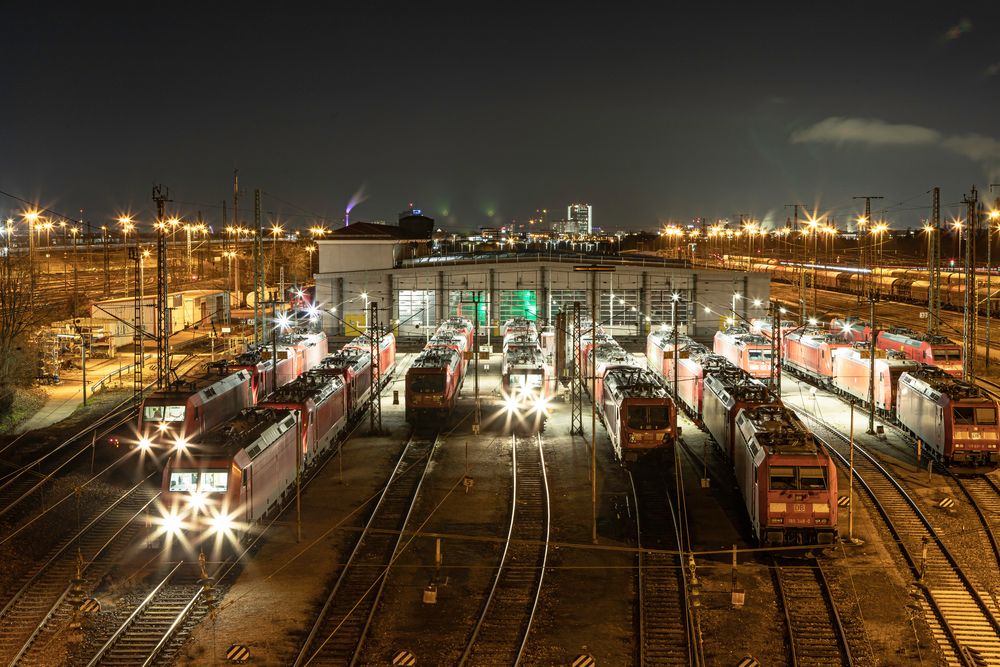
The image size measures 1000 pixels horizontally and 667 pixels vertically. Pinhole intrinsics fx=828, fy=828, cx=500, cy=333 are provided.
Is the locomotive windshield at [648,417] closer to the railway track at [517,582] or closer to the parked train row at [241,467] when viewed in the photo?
the railway track at [517,582]

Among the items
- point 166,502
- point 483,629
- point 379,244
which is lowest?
point 483,629

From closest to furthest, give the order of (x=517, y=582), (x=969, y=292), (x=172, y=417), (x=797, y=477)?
1. (x=517, y=582)
2. (x=797, y=477)
3. (x=172, y=417)
4. (x=969, y=292)

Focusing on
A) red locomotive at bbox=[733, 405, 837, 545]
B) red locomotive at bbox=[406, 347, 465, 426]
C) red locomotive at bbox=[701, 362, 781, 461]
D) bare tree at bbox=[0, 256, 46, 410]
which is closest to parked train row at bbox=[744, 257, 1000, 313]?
red locomotive at bbox=[701, 362, 781, 461]

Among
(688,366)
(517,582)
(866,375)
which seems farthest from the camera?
(688,366)

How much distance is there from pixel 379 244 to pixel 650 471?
36892 mm

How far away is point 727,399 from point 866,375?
10.3 m

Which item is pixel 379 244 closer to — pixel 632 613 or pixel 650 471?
pixel 650 471

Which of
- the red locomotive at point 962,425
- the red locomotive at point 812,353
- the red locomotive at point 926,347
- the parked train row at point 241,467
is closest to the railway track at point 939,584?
the red locomotive at point 962,425

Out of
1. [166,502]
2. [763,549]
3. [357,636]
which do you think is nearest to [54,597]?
[166,502]

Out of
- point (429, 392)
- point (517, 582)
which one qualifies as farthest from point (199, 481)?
point (429, 392)

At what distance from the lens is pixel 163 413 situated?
80.6ft

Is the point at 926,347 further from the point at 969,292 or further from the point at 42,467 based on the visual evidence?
the point at 42,467

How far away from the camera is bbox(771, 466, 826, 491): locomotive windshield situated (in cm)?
1761

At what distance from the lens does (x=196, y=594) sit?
1630 centimetres
